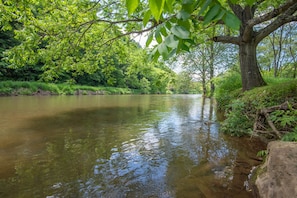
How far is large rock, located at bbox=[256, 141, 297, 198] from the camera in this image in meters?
1.48

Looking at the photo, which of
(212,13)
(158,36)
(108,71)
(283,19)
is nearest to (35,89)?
(108,71)

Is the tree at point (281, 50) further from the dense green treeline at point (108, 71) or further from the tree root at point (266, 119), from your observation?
the tree root at point (266, 119)

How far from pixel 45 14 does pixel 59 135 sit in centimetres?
329

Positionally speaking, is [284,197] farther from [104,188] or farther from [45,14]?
[45,14]

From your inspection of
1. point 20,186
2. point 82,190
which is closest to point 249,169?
point 82,190

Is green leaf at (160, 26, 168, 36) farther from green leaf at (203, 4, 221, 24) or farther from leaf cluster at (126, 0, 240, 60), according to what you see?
green leaf at (203, 4, 221, 24)

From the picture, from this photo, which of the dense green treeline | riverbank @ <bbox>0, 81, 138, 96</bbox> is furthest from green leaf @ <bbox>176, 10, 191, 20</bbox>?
riverbank @ <bbox>0, 81, 138, 96</bbox>

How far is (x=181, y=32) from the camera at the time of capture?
2.81ft

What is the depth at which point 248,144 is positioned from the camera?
3551 mm

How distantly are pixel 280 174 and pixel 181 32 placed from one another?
156 centimetres

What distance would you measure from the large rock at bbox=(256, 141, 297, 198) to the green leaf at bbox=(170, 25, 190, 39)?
4.83 ft

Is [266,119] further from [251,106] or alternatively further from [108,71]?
[108,71]

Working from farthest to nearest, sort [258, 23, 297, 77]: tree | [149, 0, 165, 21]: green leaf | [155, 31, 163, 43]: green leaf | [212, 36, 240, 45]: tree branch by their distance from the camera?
[258, 23, 297, 77]: tree, [212, 36, 240, 45]: tree branch, [155, 31, 163, 43]: green leaf, [149, 0, 165, 21]: green leaf

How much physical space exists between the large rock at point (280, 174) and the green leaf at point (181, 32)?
1474 mm
